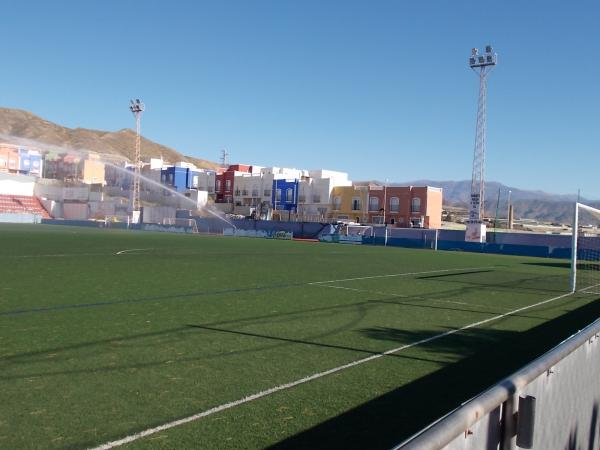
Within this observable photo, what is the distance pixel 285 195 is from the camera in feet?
299

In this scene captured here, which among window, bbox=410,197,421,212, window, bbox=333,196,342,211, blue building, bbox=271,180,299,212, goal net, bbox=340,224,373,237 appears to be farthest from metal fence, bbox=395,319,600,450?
blue building, bbox=271,180,299,212

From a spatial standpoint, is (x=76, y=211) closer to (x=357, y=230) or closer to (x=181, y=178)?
(x=181, y=178)

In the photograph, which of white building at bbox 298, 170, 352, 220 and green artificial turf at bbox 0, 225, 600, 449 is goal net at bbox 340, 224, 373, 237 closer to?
white building at bbox 298, 170, 352, 220

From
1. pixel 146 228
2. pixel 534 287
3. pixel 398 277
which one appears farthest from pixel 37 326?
pixel 146 228

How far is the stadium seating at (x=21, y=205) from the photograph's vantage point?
9150 centimetres

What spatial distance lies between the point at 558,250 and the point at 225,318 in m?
40.4

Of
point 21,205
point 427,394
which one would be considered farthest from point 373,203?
point 427,394

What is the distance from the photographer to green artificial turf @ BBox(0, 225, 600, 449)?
16.9ft

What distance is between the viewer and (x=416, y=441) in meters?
1.98

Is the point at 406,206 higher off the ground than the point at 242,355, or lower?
higher

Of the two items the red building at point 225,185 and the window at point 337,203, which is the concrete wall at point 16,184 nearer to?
the red building at point 225,185

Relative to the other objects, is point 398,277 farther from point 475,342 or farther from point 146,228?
point 146,228

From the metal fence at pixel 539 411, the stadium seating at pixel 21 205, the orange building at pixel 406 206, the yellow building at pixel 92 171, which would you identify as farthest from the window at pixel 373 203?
the metal fence at pixel 539 411

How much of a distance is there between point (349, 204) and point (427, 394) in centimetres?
7992
